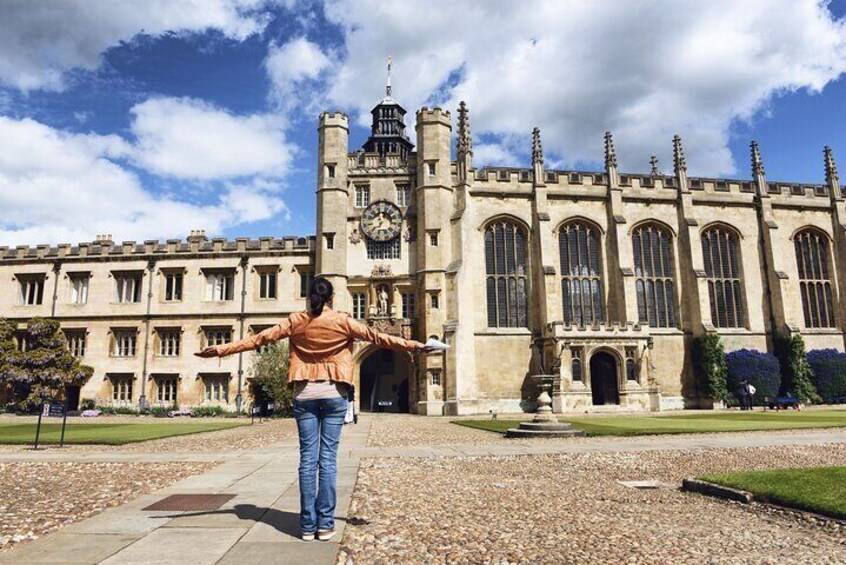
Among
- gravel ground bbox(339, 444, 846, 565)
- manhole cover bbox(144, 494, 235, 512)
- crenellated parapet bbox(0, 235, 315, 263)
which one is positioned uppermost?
crenellated parapet bbox(0, 235, 315, 263)

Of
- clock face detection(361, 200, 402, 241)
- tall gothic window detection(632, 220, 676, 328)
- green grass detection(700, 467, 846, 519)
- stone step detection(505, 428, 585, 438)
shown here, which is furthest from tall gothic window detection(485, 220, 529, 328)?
green grass detection(700, 467, 846, 519)

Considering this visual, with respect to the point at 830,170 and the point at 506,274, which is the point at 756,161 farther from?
the point at 506,274

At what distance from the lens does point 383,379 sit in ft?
118

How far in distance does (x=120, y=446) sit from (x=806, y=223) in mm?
40080

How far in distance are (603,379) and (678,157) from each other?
1498cm

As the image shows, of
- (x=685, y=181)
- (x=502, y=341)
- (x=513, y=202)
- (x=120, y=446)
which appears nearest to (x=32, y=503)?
(x=120, y=446)

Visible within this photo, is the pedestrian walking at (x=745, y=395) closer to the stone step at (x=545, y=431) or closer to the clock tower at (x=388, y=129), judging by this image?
the stone step at (x=545, y=431)

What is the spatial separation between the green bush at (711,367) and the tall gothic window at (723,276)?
2.68m

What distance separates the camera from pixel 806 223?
120 feet

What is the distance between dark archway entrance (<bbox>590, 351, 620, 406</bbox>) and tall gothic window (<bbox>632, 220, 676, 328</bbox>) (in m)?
3.95

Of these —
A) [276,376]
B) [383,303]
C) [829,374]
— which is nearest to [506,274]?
[383,303]

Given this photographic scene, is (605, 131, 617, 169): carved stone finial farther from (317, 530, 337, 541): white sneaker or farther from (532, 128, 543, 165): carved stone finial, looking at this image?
(317, 530, 337, 541): white sneaker

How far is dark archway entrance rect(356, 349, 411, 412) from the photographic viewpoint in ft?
114

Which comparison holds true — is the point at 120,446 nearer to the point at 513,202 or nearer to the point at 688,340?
the point at 513,202
